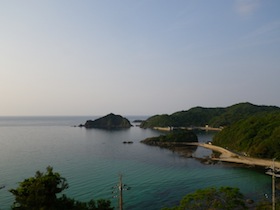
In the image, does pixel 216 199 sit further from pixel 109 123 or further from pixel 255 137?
pixel 109 123

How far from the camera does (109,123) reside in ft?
621

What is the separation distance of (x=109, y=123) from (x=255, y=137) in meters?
128

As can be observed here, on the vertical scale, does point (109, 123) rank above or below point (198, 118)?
below

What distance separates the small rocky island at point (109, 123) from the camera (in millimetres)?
187000

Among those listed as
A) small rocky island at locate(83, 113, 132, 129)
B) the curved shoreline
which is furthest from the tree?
small rocky island at locate(83, 113, 132, 129)

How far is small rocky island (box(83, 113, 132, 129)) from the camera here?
187 meters

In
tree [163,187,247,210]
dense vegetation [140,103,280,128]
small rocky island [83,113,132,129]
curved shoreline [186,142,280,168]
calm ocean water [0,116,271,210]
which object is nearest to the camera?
tree [163,187,247,210]

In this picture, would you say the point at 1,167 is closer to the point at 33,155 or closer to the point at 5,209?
the point at 33,155

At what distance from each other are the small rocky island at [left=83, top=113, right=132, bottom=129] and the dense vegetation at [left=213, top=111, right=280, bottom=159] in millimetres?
105221

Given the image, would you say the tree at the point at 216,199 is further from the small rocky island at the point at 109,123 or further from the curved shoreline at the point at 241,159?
the small rocky island at the point at 109,123

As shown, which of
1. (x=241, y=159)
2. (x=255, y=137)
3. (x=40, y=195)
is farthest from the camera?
(x=255, y=137)

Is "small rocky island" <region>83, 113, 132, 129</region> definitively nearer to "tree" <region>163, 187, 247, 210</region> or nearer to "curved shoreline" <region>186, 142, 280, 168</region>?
"curved shoreline" <region>186, 142, 280, 168</region>

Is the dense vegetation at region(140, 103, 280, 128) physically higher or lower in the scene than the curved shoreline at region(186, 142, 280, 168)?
higher

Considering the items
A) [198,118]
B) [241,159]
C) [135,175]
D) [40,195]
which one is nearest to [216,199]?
[40,195]
